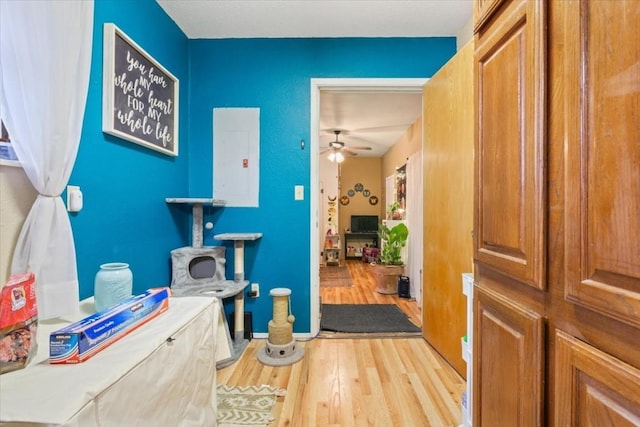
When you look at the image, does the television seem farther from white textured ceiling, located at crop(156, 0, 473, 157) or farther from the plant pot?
white textured ceiling, located at crop(156, 0, 473, 157)

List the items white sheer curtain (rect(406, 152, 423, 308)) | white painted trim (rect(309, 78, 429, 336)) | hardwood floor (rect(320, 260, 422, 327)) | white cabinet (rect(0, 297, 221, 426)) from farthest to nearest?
white sheer curtain (rect(406, 152, 423, 308))
hardwood floor (rect(320, 260, 422, 327))
white painted trim (rect(309, 78, 429, 336))
white cabinet (rect(0, 297, 221, 426))

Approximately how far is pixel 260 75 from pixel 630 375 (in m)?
2.62

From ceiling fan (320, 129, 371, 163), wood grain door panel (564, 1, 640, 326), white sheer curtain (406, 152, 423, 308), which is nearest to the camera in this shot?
wood grain door panel (564, 1, 640, 326)

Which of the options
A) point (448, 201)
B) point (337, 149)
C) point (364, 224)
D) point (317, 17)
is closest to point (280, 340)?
point (448, 201)

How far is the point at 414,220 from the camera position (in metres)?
3.89

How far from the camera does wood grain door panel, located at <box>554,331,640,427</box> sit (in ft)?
1.68

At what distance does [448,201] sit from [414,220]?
74.4 inches

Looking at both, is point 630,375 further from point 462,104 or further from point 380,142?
point 380,142

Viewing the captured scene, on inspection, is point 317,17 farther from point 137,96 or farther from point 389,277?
point 389,277

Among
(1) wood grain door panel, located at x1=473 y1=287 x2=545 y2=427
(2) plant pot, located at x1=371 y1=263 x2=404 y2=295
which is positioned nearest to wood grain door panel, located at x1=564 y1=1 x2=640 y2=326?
(1) wood grain door panel, located at x1=473 y1=287 x2=545 y2=427

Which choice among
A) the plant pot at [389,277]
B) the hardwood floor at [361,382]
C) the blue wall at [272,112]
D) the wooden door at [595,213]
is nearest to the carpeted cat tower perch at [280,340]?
the hardwood floor at [361,382]

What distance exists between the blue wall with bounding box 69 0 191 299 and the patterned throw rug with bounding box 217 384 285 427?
2.77 ft

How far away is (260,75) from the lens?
2445 millimetres

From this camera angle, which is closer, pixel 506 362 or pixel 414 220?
pixel 506 362
